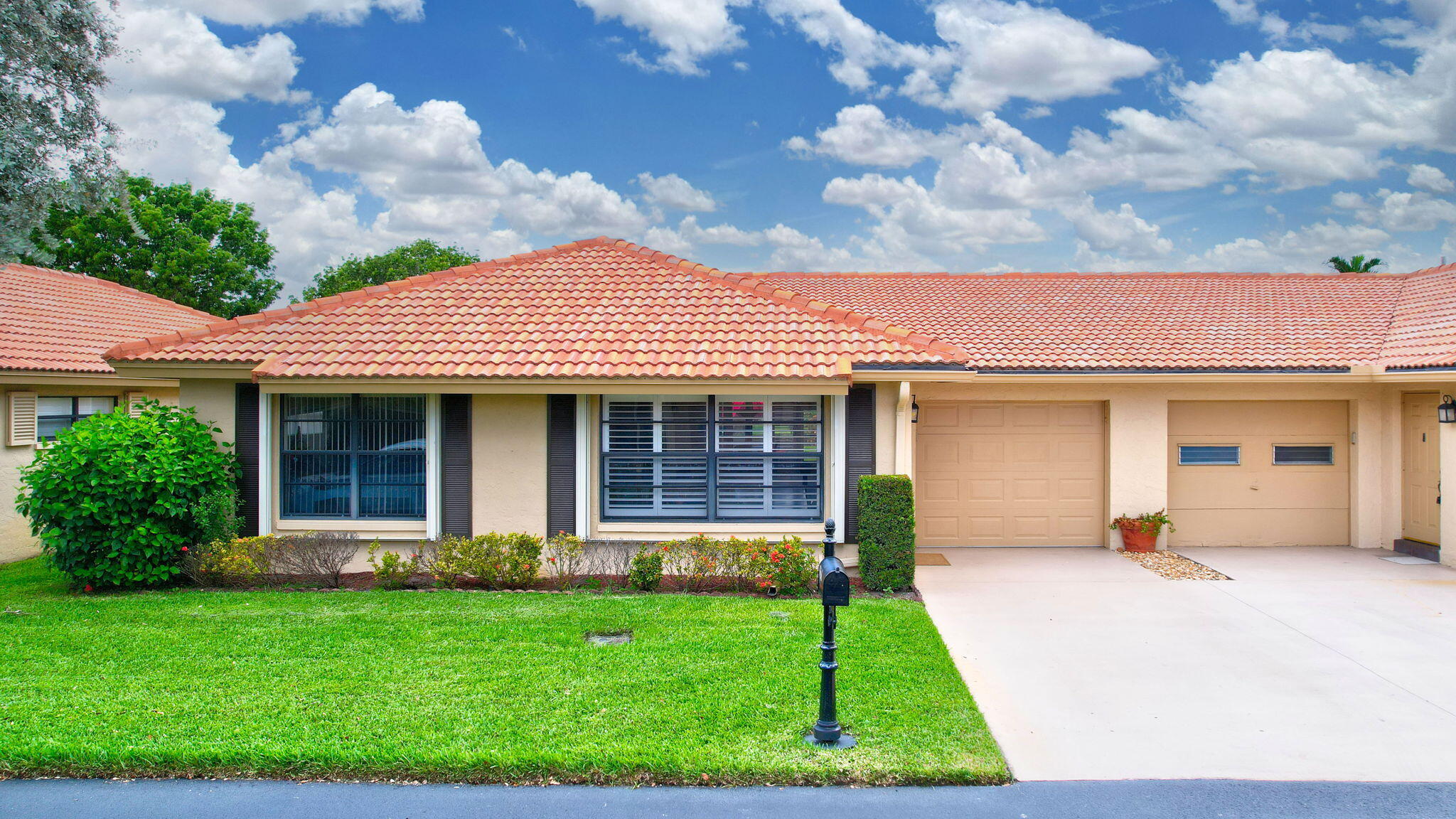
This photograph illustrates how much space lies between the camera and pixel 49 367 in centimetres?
1234

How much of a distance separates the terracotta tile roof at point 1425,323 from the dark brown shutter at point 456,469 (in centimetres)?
1173

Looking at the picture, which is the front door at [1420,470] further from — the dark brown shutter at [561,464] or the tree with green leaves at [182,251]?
the tree with green leaves at [182,251]

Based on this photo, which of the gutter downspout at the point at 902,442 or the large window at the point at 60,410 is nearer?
the gutter downspout at the point at 902,442

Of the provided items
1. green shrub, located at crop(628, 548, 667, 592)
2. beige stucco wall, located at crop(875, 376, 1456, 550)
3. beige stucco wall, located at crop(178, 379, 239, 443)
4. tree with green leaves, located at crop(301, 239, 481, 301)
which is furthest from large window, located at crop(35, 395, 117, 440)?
tree with green leaves, located at crop(301, 239, 481, 301)

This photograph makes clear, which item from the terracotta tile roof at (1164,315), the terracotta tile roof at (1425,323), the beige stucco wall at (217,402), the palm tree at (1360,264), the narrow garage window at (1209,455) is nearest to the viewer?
the beige stucco wall at (217,402)

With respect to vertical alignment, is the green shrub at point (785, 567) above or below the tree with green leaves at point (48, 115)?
below

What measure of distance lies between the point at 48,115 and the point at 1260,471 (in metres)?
15.3

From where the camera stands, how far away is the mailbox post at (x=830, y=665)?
15.9ft

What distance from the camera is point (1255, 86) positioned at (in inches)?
596

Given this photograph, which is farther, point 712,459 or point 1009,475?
point 1009,475

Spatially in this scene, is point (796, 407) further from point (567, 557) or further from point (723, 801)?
point (723, 801)

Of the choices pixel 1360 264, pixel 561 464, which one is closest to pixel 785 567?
pixel 561 464

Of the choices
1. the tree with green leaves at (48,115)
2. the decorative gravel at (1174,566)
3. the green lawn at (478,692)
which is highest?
the tree with green leaves at (48,115)

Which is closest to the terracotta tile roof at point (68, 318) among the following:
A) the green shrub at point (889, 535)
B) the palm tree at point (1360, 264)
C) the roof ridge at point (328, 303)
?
the roof ridge at point (328, 303)
